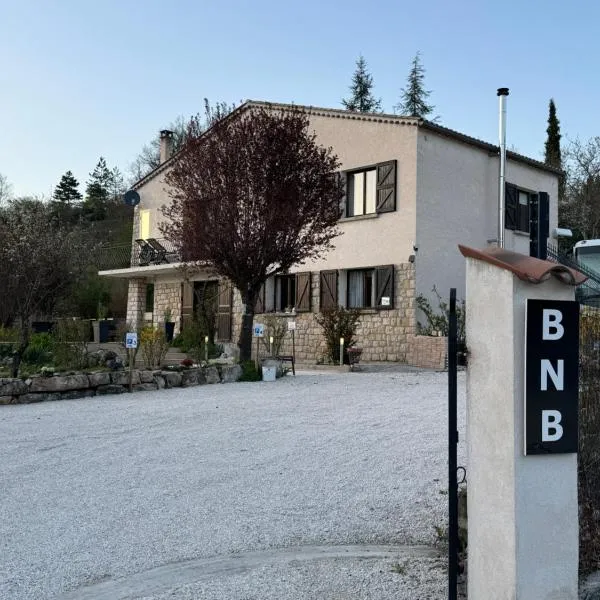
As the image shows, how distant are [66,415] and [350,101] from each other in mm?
36510

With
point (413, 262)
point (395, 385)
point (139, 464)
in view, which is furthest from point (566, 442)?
point (413, 262)

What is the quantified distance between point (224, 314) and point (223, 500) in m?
16.4

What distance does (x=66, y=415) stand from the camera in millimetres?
9211

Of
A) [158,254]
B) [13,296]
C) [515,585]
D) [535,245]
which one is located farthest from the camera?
[158,254]

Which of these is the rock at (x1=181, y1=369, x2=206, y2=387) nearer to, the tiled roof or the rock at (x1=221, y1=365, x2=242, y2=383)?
the rock at (x1=221, y1=365, x2=242, y2=383)

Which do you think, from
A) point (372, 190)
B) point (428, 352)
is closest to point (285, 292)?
point (372, 190)

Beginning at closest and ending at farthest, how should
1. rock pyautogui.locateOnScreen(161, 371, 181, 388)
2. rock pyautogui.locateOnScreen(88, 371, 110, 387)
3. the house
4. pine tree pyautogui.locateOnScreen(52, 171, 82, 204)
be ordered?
rock pyautogui.locateOnScreen(88, 371, 110, 387), rock pyautogui.locateOnScreen(161, 371, 181, 388), the house, pine tree pyautogui.locateOnScreen(52, 171, 82, 204)

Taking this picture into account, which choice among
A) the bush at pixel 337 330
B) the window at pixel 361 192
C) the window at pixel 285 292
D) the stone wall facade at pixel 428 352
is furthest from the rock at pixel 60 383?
the window at pixel 361 192

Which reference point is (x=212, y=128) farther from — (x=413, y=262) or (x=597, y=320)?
(x=597, y=320)

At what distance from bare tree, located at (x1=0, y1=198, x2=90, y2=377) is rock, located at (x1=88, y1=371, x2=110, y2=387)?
678 centimetres

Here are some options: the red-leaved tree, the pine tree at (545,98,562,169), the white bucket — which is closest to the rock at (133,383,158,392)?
the white bucket

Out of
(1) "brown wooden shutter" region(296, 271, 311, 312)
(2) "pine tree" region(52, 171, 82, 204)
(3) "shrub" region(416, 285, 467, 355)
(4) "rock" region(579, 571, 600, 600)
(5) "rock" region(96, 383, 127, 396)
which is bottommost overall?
(4) "rock" region(579, 571, 600, 600)

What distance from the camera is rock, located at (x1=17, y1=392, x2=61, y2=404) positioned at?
10.6m

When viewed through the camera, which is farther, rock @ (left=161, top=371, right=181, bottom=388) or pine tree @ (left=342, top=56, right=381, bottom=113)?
pine tree @ (left=342, top=56, right=381, bottom=113)
